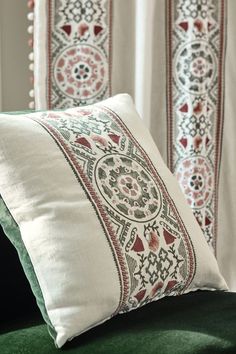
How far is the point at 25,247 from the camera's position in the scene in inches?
49.8

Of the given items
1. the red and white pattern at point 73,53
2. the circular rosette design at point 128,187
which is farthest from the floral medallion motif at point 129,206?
the red and white pattern at point 73,53

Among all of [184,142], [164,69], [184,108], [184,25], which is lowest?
[184,142]

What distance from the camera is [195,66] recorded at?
2.06 metres

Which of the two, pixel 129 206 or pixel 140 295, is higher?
pixel 129 206

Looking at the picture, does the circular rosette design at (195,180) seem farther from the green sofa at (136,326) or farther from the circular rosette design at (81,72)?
the green sofa at (136,326)

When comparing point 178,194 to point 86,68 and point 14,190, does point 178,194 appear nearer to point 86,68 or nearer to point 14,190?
point 14,190

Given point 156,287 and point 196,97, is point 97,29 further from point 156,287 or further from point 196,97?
point 156,287

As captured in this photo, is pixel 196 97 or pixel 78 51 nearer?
pixel 78 51

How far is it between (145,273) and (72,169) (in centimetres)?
24

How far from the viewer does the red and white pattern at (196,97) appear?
2.05 m

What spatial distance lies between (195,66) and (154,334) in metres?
1.08

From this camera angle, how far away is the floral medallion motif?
127 cm

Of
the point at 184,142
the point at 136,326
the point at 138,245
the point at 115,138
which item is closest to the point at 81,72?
the point at 184,142

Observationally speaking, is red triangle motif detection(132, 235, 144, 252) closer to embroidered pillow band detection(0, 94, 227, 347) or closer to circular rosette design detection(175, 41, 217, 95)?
embroidered pillow band detection(0, 94, 227, 347)
